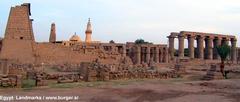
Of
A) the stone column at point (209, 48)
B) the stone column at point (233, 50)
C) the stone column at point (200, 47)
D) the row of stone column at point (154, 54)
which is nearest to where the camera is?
the row of stone column at point (154, 54)

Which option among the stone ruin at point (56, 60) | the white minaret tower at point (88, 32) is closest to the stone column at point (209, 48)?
the stone ruin at point (56, 60)

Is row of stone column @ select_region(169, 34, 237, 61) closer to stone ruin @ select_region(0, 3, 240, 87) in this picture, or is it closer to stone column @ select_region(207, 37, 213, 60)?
stone column @ select_region(207, 37, 213, 60)

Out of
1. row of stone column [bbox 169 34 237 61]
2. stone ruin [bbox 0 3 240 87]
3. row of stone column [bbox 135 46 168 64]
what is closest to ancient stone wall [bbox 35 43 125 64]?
stone ruin [bbox 0 3 240 87]

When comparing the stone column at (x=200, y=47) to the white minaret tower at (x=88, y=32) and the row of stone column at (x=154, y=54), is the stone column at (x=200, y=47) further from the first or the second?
the white minaret tower at (x=88, y=32)

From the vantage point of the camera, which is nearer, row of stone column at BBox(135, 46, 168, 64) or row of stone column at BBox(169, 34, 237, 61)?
row of stone column at BBox(135, 46, 168, 64)

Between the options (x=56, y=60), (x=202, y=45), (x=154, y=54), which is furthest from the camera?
(x=202, y=45)

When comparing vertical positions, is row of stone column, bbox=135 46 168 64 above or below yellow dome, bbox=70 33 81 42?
below

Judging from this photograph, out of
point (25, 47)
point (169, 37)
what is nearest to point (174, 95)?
point (25, 47)

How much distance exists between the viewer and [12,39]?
26.6 m

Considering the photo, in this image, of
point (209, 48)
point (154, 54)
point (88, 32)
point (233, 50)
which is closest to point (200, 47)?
point (209, 48)

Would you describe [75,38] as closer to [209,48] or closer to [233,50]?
[209,48]

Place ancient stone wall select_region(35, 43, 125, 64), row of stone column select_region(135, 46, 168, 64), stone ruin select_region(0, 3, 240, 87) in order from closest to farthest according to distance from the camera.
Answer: stone ruin select_region(0, 3, 240, 87) < ancient stone wall select_region(35, 43, 125, 64) < row of stone column select_region(135, 46, 168, 64)

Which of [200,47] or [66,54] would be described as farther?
[200,47]

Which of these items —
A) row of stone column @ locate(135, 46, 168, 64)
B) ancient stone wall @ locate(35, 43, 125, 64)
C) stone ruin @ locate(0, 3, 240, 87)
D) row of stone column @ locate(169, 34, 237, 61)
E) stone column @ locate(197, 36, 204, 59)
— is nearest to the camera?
stone ruin @ locate(0, 3, 240, 87)
